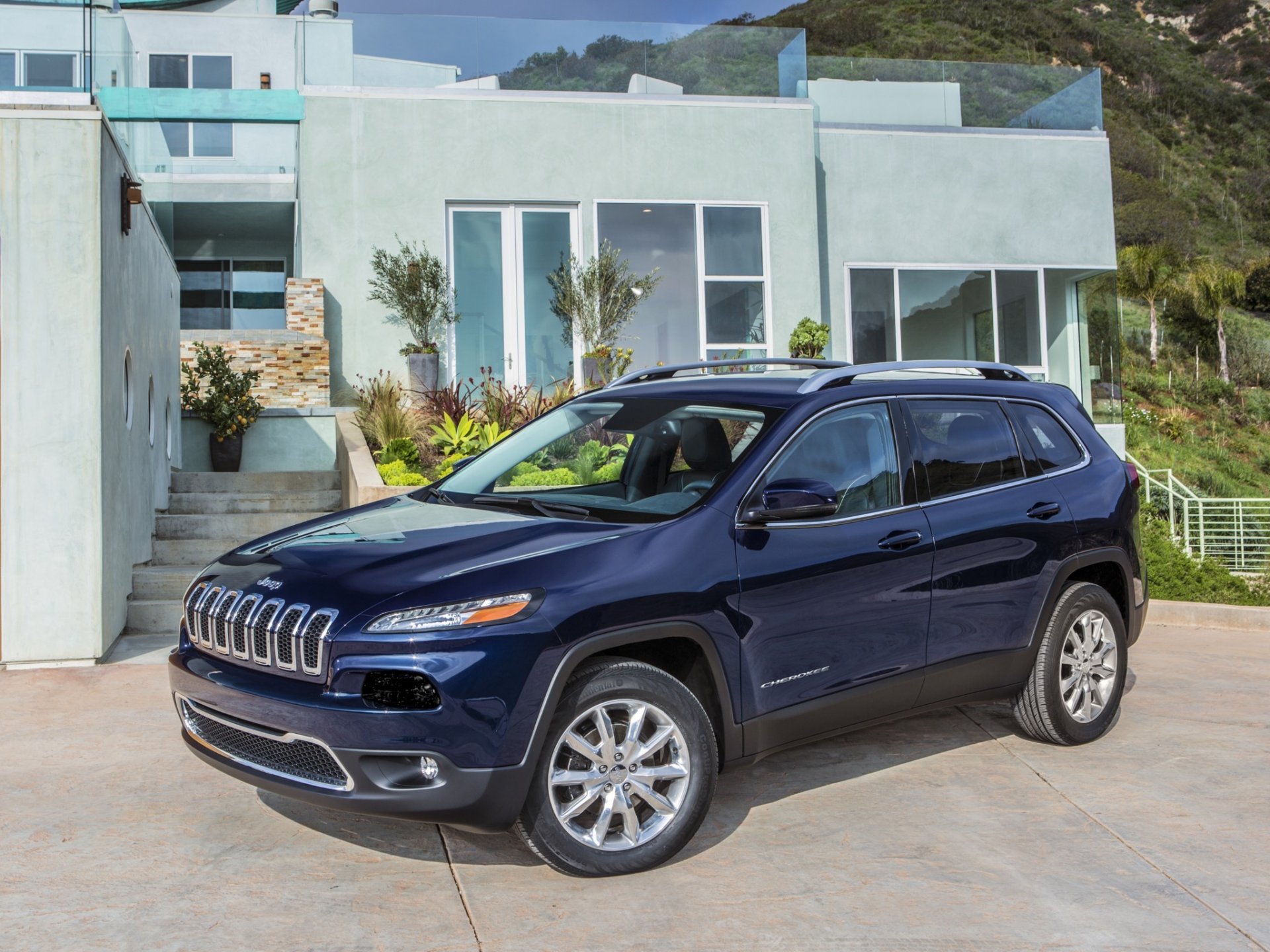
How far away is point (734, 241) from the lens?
1723cm

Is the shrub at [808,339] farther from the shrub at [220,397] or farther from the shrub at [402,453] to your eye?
the shrub at [220,397]

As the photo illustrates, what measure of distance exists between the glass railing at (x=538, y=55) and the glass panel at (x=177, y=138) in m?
6.40

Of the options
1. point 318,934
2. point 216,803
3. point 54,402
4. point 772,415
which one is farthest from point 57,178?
point 318,934

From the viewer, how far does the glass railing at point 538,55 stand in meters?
16.7

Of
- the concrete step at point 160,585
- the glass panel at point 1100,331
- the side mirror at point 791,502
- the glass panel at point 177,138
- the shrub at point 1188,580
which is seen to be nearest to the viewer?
the side mirror at point 791,502

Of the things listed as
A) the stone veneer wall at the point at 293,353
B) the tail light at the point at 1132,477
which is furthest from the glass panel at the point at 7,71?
the tail light at the point at 1132,477

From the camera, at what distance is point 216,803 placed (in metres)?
4.76

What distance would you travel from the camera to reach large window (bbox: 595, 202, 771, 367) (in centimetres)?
1686

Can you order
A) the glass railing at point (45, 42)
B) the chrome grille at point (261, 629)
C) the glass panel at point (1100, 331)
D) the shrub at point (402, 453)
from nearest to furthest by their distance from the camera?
the chrome grille at point (261, 629) → the glass railing at point (45, 42) → the shrub at point (402, 453) → the glass panel at point (1100, 331)

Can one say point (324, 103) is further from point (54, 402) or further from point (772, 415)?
point (772, 415)

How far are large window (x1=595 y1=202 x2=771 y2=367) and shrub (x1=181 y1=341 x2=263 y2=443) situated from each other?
5.42m

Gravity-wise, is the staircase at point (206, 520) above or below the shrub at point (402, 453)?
below

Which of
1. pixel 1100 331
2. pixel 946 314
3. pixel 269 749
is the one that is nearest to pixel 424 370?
pixel 946 314

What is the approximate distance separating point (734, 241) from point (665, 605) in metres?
13.9
